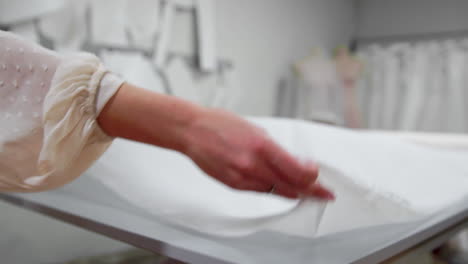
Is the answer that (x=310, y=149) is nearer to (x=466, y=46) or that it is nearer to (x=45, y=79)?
(x=45, y=79)

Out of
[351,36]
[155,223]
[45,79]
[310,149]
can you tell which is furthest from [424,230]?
[351,36]

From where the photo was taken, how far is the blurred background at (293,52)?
58.3 inches

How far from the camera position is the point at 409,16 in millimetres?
2635

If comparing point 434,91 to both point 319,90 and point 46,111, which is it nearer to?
point 319,90

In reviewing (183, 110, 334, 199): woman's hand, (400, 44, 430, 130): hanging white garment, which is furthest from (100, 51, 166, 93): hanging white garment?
(400, 44, 430, 130): hanging white garment

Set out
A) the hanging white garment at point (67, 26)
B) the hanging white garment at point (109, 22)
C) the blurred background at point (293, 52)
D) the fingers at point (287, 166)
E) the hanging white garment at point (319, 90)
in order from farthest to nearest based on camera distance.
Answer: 1. the hanging white garment at point (319, 90)
2. the blurred background at point (293, 52)
3. the hanging white garment at point (109, 22)
4. the hanging white garment at point (67, 26)
5. the fingers at point (287, 166)

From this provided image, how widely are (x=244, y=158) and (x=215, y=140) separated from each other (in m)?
0.03

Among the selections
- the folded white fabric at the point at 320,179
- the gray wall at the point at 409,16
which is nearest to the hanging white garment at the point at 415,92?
the gray wall at the point at 409,16

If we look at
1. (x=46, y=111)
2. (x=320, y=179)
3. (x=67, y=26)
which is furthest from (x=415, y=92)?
(x=46, y=111)

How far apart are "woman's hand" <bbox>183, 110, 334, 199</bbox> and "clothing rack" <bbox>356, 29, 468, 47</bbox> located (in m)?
2.53

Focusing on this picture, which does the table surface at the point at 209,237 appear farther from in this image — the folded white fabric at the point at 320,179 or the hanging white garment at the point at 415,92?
the hanging white garment at the point at 415,92

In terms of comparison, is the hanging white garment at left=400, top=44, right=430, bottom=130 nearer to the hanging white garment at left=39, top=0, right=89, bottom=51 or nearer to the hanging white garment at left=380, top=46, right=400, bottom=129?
the hanging white garment at left=380, top=46, right=400, bottom=129

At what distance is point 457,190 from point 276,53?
1858 millimetres

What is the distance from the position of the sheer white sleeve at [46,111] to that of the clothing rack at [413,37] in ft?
8.40
